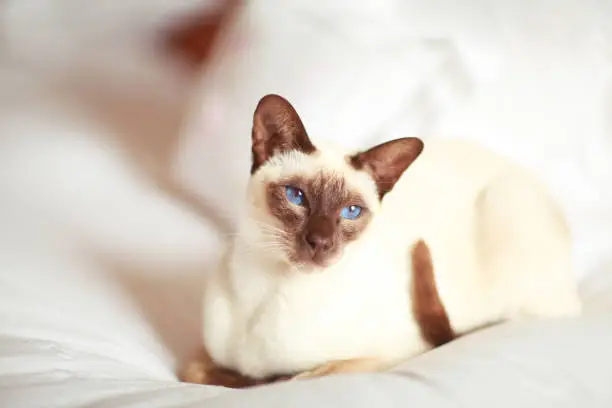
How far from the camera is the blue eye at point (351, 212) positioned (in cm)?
78

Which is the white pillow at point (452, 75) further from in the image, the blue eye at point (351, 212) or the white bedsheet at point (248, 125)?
the blue eye at point (351, 212)

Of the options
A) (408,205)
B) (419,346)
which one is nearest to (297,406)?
(419,346)

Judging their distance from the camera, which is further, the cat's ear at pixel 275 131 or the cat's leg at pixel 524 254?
the cat's leg at pixel 524 254

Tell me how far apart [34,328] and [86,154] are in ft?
1.84

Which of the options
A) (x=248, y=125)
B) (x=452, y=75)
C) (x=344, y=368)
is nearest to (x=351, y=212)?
(x=344, y=368)

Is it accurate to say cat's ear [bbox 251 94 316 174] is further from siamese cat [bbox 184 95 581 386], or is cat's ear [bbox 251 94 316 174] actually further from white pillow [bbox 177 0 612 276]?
white pillow [bbox 177 0 612 276]

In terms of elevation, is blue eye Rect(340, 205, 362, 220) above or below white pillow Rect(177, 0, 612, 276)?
below

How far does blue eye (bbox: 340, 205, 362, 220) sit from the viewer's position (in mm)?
777

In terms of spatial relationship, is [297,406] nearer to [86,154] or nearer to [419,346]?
[419,346]

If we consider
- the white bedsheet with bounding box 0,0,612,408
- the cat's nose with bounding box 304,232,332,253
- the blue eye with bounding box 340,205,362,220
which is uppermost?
the white bedsheet with bounding box 0,0,612,408

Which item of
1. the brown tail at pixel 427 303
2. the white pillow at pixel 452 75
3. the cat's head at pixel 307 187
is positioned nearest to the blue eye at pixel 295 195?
the cat's head at pixel 307 187

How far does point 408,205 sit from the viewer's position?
3.00 feet

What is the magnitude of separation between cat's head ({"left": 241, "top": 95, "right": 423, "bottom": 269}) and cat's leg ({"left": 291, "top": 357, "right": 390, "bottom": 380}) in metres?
0.12

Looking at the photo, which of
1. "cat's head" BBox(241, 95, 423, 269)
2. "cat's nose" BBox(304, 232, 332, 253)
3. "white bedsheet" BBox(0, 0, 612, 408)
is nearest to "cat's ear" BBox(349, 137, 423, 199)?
"cat's head" BBox(241, 95, 423, 269)
